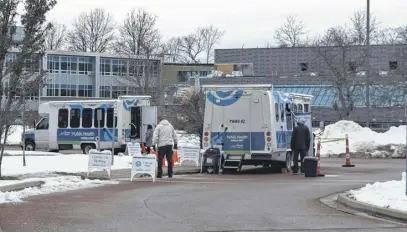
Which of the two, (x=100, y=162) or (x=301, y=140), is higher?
(x=301, y=140)

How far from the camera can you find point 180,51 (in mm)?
Answer: 104750

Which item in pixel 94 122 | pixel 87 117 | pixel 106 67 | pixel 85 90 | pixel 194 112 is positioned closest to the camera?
pixel 194 112

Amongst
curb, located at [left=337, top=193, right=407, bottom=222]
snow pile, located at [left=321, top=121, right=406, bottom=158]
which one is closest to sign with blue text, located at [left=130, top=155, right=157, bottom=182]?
curb, located at [left=337, top=193, right=407, bottom=222]

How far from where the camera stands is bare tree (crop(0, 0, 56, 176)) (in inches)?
603

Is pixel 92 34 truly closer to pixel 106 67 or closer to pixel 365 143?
pixel 106 67

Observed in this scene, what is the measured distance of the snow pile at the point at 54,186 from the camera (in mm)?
12371

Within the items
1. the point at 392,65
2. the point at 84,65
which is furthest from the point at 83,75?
the point at 392,65

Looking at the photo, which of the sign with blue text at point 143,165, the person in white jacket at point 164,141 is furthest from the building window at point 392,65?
the sign with blue text at point 143,165

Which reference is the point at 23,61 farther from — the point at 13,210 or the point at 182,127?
the point at 182,127

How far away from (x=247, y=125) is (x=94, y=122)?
1227 centimetres

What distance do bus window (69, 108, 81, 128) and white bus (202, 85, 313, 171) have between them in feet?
38.5

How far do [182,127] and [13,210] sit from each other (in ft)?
68.1

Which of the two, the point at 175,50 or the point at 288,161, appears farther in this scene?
the point at 175,50

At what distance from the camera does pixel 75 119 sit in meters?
30.8
